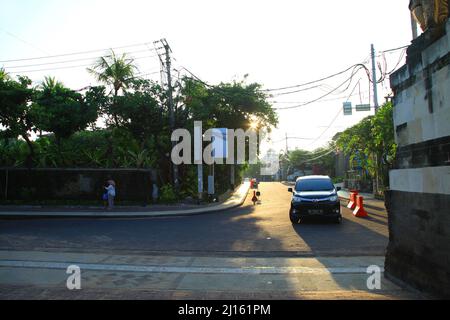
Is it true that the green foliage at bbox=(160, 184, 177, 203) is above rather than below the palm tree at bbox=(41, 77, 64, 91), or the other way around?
below

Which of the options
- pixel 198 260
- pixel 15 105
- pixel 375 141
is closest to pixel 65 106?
pixel 15 105

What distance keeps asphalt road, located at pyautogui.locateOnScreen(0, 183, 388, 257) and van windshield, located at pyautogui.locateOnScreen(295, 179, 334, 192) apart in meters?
1.28

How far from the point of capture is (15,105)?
17922mm

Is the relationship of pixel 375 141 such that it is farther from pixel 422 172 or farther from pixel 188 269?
pixel 188 269

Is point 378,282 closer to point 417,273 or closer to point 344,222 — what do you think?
point 417,273

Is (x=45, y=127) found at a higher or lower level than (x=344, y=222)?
higher

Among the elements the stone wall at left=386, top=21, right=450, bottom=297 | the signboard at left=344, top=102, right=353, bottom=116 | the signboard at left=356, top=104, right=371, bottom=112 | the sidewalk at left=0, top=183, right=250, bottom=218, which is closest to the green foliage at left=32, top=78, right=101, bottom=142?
the sidewalk at left=0, top=183, right=250, bottom=218

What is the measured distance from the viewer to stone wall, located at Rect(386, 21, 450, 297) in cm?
460

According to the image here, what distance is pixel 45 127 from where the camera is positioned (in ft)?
64.1

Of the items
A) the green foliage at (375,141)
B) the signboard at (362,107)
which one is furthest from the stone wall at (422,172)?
the signboard at (362,107)

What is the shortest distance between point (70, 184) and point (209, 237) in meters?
14.0

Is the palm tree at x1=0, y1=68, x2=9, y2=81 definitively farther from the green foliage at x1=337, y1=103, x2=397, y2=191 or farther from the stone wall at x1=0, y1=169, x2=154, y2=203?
the green foliage at x1=337, y1=103, x2=397, y2=191
